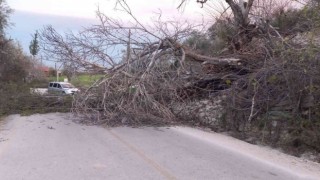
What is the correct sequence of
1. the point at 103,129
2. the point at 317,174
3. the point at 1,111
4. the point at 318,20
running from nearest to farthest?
the point at 317,174, the point at 318,20, the point at 103,129, the point at 1,111

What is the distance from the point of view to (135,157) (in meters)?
9.45

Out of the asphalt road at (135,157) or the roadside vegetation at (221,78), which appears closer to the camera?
the asphalt road at (135,157)

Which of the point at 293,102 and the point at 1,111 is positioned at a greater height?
the point at 293,102

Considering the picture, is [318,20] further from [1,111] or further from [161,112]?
[1,111]

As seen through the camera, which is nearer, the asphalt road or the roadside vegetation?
the asphalt road

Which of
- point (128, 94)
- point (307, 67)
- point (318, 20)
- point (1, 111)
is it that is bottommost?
point (1, 111)

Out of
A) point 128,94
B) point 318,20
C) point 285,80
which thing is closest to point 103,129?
point 128,94

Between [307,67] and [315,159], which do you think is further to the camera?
[307,67]

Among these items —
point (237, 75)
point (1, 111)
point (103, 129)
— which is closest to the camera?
point (103, 129)

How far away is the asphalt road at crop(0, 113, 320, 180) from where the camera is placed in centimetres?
801

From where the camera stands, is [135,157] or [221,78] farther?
[221,78]

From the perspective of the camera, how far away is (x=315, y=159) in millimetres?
10641

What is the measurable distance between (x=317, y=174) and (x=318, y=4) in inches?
210

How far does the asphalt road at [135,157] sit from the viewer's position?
8.01 meters
